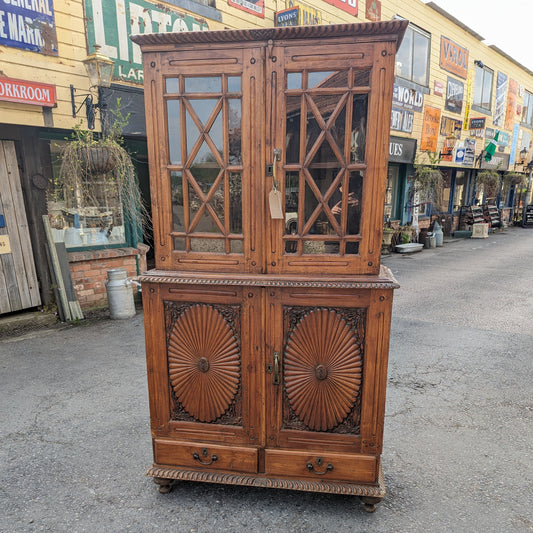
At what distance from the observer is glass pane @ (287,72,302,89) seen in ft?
7.02

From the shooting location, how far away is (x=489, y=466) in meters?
2.86

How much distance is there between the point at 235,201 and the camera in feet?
7.65

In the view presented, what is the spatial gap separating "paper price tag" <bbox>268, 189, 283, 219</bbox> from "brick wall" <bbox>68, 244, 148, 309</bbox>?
469cm

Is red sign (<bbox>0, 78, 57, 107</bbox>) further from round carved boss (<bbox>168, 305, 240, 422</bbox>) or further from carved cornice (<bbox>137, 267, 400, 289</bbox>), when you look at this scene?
round carved boss (<bbox>168, 305, 240, 422</bbox>)

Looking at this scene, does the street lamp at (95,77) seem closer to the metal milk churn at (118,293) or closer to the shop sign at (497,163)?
the metal milk churn at (118,293)

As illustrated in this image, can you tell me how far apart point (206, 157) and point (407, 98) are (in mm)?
11152

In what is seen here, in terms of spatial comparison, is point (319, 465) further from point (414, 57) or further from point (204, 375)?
point (414, 57)

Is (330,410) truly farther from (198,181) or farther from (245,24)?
(245,24)

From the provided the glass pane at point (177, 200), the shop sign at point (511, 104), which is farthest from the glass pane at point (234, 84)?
the shop sign at point (511, 104)

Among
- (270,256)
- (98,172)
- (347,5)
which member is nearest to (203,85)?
(270,256)

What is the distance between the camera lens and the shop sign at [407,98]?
1113 centimetres

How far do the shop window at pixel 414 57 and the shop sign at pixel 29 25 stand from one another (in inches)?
358

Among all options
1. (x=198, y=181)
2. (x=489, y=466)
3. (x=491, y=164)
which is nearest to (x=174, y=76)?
(x=198, y=181)

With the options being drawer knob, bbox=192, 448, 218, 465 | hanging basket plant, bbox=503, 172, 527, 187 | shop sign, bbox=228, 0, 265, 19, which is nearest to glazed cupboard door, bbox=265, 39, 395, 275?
drawer knob, bbox=192, 448, 218, 465
